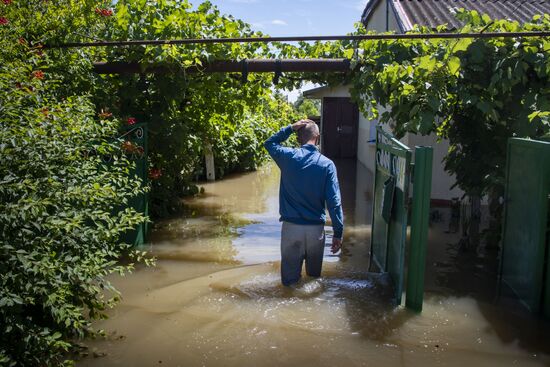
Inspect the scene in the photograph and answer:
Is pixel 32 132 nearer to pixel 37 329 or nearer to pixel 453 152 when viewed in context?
pixel 37 329

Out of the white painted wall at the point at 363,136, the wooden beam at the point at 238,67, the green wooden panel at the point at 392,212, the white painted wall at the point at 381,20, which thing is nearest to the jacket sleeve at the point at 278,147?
the green wooden panel at the point at 392,212

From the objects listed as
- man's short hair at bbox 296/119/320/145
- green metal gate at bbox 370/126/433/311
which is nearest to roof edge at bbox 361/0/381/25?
green metal gate at bbox 370/126/433/311

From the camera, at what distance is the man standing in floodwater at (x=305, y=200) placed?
5.46m

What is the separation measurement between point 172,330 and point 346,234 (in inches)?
184

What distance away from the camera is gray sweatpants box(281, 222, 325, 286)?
557 cm

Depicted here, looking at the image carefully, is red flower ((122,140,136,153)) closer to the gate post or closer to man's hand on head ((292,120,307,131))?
man's hand on head ((292,120,307,131))

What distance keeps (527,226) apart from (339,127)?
689 inches

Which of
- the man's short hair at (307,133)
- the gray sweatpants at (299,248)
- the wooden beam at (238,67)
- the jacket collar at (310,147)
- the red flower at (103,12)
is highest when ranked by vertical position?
the red flower at (103,12)

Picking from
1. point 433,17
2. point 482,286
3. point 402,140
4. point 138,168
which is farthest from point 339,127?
point 482,286

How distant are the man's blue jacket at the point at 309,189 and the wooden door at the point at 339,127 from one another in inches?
683

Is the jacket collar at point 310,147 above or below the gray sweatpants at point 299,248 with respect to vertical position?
above

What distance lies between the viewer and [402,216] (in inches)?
209

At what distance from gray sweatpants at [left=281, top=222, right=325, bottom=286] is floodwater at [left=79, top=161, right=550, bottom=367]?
15 centimetres

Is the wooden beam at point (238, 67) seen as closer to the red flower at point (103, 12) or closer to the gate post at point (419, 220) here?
the red flower at point (103, 12)
